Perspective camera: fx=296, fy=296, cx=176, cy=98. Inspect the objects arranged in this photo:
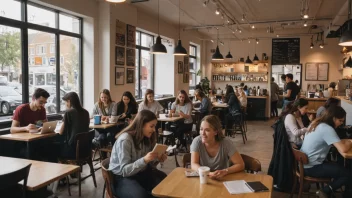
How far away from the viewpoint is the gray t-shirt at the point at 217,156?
9.03ft

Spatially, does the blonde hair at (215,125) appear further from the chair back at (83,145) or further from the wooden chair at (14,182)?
the chair back at (83,145)

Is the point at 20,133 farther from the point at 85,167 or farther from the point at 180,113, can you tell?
the point at 180,113

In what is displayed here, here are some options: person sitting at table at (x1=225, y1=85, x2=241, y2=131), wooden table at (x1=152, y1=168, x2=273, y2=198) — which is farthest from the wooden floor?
wooden table at (x1=152, y1=168, x2=273, y2=198)

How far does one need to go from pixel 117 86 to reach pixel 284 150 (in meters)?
4.63

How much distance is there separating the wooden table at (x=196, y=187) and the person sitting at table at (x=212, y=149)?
0.28 metres

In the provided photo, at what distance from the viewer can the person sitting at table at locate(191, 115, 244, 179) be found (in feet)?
8.95

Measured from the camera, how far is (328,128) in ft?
10.7

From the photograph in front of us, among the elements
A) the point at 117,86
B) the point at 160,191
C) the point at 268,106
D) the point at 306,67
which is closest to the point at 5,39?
the point at 117,86

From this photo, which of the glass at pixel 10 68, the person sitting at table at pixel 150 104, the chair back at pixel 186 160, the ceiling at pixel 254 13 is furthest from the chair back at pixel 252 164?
the ceiling at pixel 254 13

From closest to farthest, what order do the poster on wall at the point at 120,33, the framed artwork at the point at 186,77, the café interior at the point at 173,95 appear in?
the café interior at the point at 173,95 → the poster on wall at the point at 120,33 → the framed artwork at the point at 186,77

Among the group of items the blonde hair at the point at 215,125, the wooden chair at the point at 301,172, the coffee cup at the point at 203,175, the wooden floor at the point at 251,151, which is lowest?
the wooden floor at the point at 251,151

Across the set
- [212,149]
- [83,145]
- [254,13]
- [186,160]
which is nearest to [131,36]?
[254,13]

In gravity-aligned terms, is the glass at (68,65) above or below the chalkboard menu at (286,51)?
below

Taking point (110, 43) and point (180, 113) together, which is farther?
point (110, 43)
